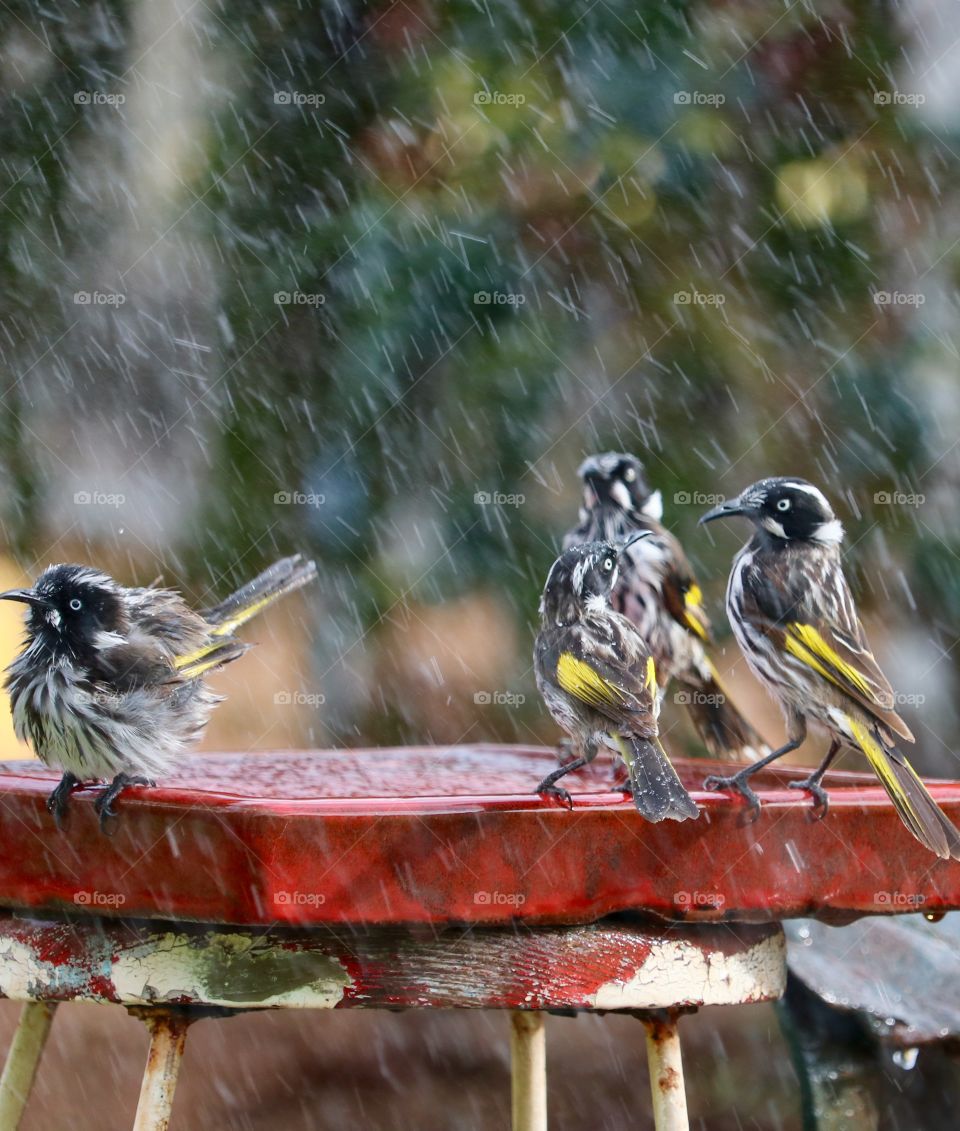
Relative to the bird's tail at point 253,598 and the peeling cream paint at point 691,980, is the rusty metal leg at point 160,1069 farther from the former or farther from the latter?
the bird's tail at point 253,598

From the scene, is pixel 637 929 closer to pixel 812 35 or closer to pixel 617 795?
pixel 617 795

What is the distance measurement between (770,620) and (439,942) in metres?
1.08

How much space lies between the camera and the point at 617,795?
2354 millimetres

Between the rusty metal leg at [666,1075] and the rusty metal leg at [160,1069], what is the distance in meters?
0.84

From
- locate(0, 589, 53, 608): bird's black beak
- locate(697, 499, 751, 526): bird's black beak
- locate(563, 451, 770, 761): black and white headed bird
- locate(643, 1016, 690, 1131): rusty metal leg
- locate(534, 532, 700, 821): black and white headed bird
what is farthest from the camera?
locate(563, 451, 770, 761): black and white headed bird

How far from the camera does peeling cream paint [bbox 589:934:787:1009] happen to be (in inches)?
94.4

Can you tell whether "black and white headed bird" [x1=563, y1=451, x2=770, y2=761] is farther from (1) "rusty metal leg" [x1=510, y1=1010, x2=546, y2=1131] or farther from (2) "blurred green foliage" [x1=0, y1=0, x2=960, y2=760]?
(1) "rusty metal leg" [x1=510, y1=1010, x2=546, y2=1131]

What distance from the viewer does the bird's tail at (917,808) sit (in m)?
2.34

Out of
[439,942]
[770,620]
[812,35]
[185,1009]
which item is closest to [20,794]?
[185,1009]

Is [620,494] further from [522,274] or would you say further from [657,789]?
[657,789]

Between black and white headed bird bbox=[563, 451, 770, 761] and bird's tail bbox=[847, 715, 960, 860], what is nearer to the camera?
bird's tail bbox=[847, 715, 960, 860]

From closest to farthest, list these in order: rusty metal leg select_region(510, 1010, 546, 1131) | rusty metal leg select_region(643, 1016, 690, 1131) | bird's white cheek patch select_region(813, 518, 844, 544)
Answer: rusty metal leg select_region(643, 1016, 690, 1131) < bird's white cheek patch select_region(813, 518, 844, 544) < rusty metal leg select_region(510, 1010, 546, 1131)

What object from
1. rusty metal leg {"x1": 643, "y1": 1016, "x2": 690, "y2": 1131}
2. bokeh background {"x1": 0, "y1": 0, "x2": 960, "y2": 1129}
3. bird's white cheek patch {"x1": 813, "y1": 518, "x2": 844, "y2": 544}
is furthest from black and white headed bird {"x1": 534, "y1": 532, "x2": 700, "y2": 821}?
bokeh background {"x1": 0, "y1": 0, "x2": 960, "y2": 1129}

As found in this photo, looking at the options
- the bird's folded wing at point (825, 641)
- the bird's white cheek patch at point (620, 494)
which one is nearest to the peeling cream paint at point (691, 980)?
the bird's folded wing at point (825, 641)
